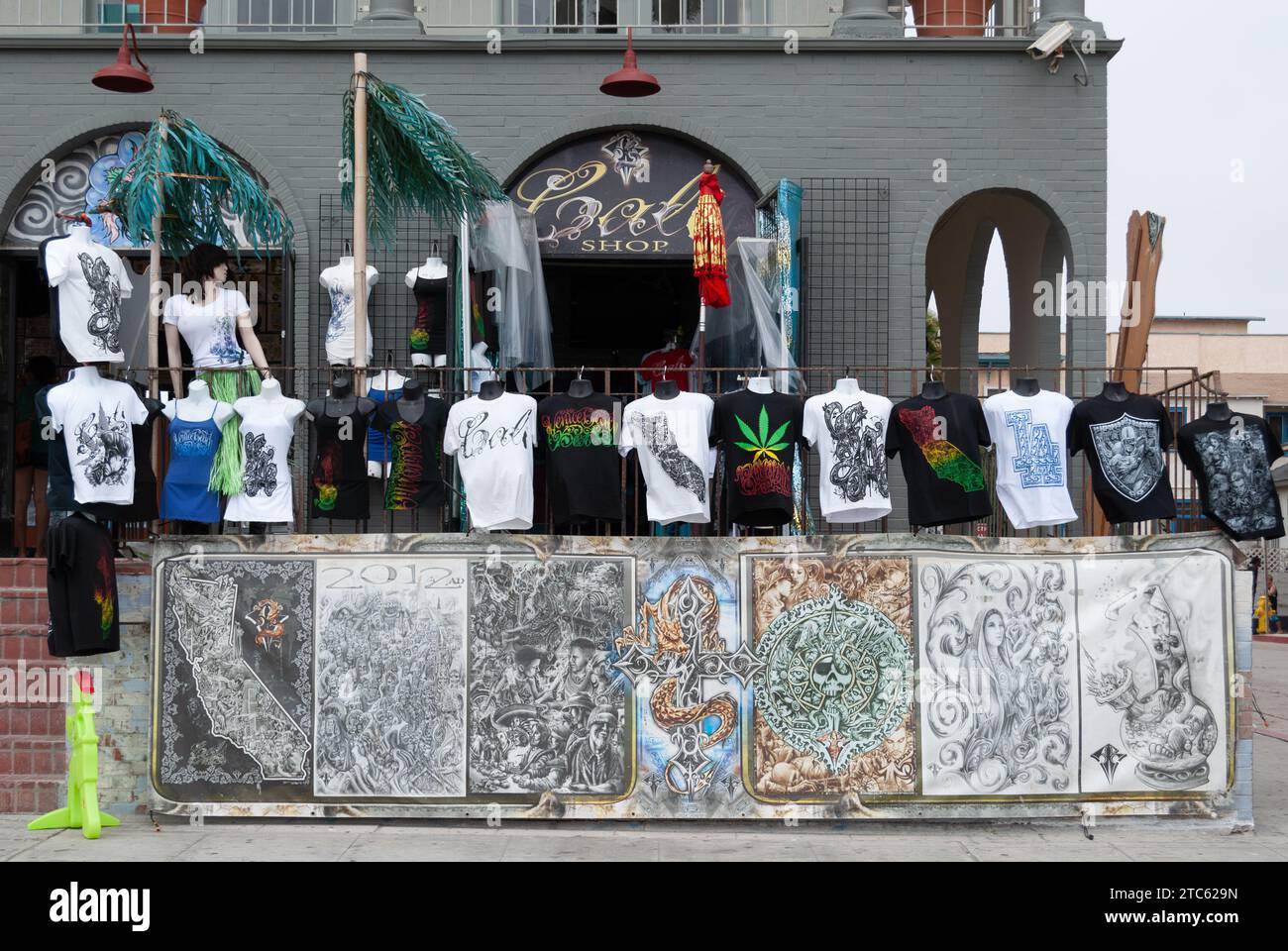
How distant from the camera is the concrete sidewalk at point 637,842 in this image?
873cm

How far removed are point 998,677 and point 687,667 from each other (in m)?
2.03

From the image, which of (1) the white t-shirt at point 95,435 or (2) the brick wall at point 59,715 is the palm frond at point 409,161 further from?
(2) the brick wall at point 59,715

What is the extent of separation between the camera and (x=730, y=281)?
12617 mm

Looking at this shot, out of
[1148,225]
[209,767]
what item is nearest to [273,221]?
[209,767]

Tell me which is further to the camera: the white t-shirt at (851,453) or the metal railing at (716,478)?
the metal railing at (716,478)

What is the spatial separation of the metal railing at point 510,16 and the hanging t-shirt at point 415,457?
521cm

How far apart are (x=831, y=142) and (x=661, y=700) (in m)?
6.05

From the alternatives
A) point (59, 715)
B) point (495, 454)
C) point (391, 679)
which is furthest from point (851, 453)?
point (59, 715)

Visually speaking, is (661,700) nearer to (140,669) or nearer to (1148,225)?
(140,669)

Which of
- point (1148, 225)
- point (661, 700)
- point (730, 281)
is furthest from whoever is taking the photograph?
point (730, 281)

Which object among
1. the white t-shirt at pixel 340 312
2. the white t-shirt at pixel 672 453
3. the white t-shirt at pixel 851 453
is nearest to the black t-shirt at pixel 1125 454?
the white t-shirt at pixel 851 453

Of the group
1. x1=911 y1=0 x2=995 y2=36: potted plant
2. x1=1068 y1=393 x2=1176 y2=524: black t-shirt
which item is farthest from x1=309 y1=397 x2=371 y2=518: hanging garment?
x1=911 y1=0 x2=995 y2=36: potted plant

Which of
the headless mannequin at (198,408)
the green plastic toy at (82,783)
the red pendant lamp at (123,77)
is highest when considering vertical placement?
the red pendant lamp at (123,77)

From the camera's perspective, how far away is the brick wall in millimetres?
9648
